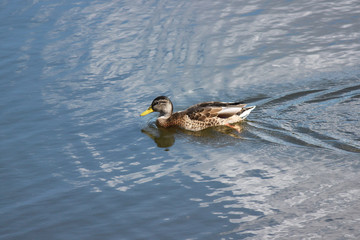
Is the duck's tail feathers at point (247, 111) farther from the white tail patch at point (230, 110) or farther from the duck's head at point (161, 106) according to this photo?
the duck's head at point (161, 106)

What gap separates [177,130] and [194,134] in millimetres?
528

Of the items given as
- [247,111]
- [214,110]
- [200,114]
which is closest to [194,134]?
[200,114]

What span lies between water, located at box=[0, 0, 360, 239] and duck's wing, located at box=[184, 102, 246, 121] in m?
0.37

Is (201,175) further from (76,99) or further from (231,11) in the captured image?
(231,11)

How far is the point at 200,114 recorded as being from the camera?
36.8 ft

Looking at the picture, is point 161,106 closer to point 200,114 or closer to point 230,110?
point 200,114

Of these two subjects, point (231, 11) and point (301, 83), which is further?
point (231, 11)

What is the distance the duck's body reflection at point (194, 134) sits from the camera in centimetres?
1066

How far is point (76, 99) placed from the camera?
12406 mm

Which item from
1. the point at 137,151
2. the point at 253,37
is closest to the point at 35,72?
the point at 137,151

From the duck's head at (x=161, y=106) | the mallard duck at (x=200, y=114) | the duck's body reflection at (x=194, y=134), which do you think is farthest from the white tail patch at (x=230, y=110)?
the duck's head at (x=161, y=106)

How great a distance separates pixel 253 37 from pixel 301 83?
3333 millimetres

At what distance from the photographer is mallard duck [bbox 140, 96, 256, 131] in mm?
11180

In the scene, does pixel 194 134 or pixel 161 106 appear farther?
pixel 161 106
